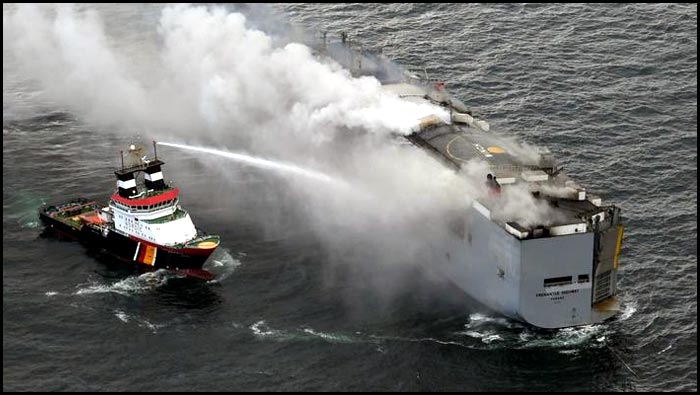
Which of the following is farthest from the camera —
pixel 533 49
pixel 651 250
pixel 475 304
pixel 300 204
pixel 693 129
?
pixel 533 49

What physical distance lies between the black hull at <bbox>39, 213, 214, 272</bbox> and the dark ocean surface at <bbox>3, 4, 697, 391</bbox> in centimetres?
144

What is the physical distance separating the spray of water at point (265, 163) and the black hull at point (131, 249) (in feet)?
67.9

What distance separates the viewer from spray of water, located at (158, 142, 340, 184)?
4983 inches

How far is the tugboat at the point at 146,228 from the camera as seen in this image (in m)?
111

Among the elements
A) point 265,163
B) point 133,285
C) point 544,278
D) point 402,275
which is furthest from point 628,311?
point 265,163

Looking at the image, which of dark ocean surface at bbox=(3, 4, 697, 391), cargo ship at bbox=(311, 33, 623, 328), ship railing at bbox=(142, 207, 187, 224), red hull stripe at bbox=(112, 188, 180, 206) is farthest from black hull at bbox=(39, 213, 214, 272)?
cargo ship at bbox=(311, 33, 623, 328)

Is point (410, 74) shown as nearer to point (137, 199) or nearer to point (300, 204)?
point (300, 204)

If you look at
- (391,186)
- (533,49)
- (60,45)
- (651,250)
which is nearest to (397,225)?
(391,186)

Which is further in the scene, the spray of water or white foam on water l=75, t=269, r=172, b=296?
the spray of water

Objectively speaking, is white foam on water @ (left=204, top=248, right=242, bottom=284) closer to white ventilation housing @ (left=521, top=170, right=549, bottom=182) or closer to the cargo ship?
the cargo ship

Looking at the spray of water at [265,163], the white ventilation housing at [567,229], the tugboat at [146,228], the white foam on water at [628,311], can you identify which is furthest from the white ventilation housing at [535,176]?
the tugboat at [146,228]

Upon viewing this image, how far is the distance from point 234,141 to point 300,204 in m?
20.3

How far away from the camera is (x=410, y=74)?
137750 mm

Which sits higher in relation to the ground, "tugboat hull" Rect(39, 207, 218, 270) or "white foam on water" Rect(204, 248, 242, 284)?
"tugboat hull" Rect(39, 207, 218, 270)
